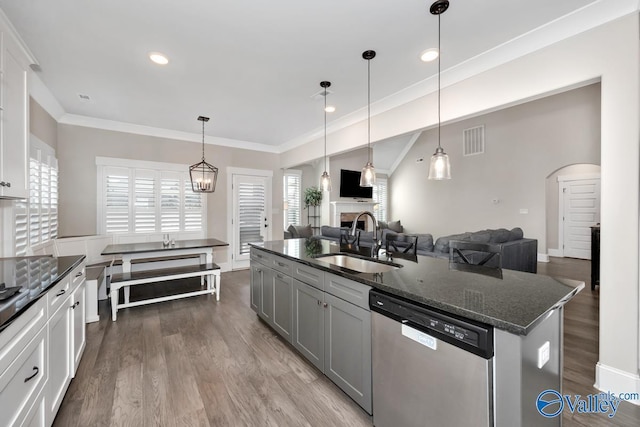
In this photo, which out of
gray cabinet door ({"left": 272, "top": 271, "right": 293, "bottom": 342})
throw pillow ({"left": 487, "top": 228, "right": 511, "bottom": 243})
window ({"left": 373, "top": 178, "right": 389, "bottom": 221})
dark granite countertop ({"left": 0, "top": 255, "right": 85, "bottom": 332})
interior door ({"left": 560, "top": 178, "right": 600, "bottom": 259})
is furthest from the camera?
window ({"left": 373, "top": 178, "right": 389, "bottom": 221})

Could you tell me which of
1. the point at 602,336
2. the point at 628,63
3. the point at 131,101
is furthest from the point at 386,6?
the point at 131,101

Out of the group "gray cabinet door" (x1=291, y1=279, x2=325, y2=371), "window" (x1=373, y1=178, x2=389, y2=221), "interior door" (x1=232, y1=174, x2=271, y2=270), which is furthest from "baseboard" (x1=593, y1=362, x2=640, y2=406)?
"window" (x1=373, y1=178, x2=389, y2=221)

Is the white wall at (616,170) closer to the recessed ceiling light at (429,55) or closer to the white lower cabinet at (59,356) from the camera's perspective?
the recessed ceiling light at (429,55)

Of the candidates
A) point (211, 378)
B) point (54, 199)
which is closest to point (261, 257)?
point (211, 378)

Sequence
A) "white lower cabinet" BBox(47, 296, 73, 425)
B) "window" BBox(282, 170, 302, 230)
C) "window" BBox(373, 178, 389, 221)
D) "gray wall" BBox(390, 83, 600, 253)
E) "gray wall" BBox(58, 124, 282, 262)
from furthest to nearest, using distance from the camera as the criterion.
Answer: "window" BBox(373, 178, 389, 221) < "window" BBox(282, 170, 302, 230) < "gray wall" BBox(390, 83, 600, 253) < "gray wall" BBox(58, 124, 282, 262) < "white lower cabinet" BBox(47, 296, 73, 425)

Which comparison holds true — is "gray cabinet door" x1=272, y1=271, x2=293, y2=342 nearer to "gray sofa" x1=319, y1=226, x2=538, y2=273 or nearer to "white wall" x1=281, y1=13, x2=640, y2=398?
"gray sofa" x1=319, y1=226, x2=538, y2=273

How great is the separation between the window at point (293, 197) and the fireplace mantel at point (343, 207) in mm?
1079

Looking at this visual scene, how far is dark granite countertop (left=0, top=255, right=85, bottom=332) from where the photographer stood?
1194 mm

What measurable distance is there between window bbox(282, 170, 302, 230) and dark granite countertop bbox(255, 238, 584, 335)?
6.04 meters

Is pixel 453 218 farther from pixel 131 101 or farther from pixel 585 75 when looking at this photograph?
pixel 131 101

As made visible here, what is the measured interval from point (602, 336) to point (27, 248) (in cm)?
522

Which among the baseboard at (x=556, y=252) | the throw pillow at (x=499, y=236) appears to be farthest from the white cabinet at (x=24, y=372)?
the baseboard at (x=556, y=252)

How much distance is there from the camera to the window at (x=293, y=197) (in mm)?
7980

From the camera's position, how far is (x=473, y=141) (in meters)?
7.55
